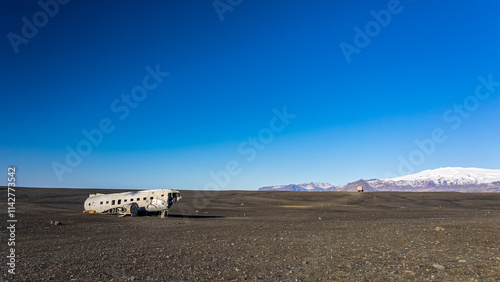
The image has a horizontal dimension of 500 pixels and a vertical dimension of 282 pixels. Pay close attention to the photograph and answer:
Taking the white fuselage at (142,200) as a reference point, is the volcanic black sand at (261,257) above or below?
below

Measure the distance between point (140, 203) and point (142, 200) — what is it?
1.45 feet

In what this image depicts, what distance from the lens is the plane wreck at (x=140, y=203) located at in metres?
38.4

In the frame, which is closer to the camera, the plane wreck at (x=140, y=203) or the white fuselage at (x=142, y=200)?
the plane wreck at (x=140, y=203)

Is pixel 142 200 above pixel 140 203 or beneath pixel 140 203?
above

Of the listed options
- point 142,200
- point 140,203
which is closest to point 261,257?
point 142,200

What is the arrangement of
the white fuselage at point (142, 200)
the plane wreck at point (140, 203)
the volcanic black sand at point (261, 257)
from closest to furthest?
1. the volcanic black sand at point (261, 257)
2. the plane wreck at point (140, 203)
3. the white fuselage at point (142, 200)

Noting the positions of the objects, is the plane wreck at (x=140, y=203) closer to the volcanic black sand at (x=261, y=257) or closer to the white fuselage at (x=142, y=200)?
the white fuselage at (x=142, y=200)

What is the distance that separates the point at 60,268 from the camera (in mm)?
11797

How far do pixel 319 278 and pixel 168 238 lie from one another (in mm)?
12080

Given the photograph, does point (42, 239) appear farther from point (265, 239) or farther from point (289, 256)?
point (289, 256)

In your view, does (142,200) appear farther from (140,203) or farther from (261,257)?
(261,257)

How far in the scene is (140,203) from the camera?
38875 millimetres

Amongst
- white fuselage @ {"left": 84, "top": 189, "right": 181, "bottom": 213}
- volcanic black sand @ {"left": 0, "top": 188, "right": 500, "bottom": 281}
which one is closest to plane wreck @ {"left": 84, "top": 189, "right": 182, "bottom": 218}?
white fuselage @ {"left": 84, "top": 189, "right": 181, "bottom": 213}

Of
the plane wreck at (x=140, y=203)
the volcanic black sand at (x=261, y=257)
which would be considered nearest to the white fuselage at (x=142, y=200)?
the plane wreck at (x=140, y=203)
